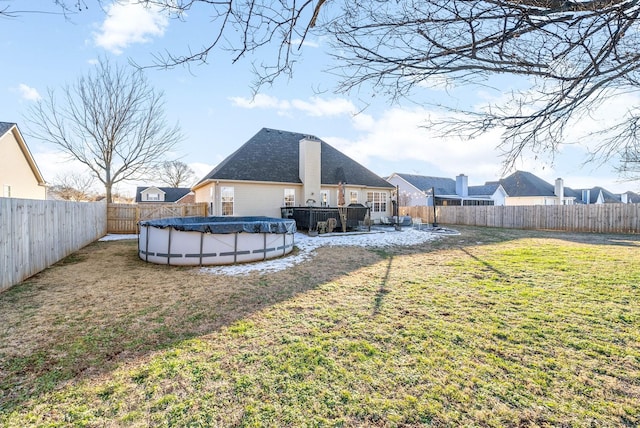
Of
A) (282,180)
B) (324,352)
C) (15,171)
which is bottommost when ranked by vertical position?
(324,352)

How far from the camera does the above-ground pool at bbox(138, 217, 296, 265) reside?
691 centimetres

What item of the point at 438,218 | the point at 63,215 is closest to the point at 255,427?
the point at 63,215

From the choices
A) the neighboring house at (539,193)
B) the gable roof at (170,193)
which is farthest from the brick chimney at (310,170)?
the gable roof at (170,193)

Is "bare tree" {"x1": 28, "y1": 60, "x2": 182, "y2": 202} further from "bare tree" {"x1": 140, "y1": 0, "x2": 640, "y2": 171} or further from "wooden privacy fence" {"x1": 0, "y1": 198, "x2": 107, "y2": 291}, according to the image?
"bare tree" {"x1": 140, "y1": 0, "x2": 640, "y2": 171}

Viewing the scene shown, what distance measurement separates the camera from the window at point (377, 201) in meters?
19.0

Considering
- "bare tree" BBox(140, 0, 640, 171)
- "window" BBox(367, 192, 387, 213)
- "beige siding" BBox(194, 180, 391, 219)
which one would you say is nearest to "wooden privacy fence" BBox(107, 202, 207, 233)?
"beige siding" BBox(194, 180, 391, 219)

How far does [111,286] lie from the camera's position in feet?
17.3

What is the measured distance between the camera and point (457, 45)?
8.13 feet

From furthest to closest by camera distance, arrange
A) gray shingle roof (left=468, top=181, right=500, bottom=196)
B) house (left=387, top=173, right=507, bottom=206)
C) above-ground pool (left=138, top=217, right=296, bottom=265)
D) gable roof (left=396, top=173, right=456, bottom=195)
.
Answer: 1. gray shingle roof (left=468, top=181, right=500, bottom=196)
2. gable roof (left=396, top=173, right=456, bottom=195)
3. house (left=387, top=173, right=507, bottom=206)
4. above-ground pool (left=138, top=217, right=296, bottom=265)

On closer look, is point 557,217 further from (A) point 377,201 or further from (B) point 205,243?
(B) point 205,243

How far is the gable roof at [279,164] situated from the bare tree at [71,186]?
2193cm

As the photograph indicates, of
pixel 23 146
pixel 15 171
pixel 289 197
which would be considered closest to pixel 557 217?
pixel 289 197

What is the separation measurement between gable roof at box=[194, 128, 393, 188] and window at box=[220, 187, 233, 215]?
0.70 meters

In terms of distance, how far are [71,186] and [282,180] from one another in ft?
91.8
